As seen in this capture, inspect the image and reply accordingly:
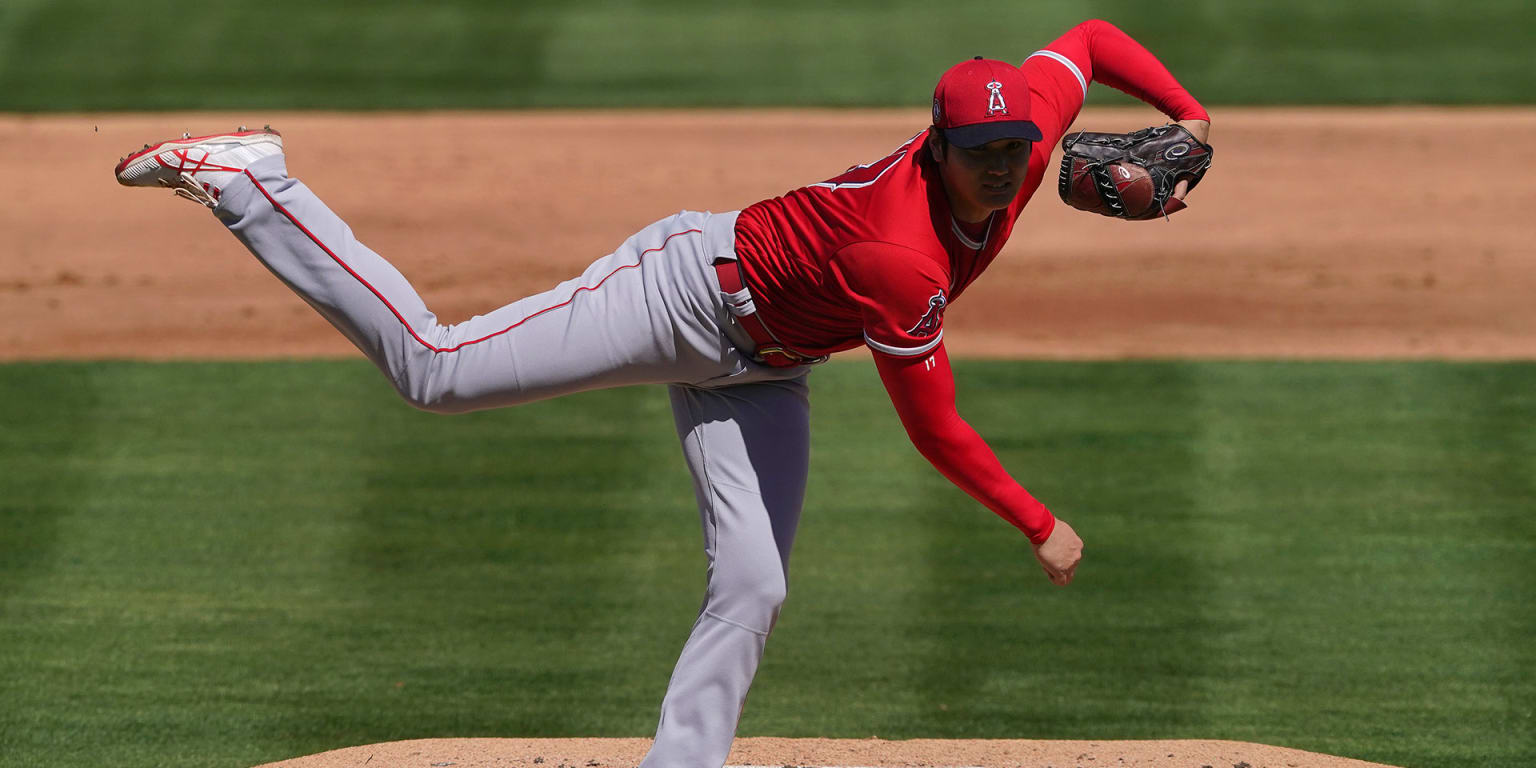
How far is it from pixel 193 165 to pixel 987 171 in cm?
194

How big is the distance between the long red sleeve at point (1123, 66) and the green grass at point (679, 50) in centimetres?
815

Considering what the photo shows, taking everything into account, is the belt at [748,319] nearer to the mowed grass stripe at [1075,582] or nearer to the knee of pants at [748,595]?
the knee of pants at [748,595]

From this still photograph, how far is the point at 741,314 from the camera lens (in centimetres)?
431

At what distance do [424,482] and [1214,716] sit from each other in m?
3.54

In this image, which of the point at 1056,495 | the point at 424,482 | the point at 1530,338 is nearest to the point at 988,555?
the point at 1056,495

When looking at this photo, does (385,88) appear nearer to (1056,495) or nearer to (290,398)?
(290,398)

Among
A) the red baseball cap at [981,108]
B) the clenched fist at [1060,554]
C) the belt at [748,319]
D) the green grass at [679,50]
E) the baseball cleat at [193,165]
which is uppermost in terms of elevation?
the red baseball cap at [981,108]

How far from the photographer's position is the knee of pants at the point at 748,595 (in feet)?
14.3

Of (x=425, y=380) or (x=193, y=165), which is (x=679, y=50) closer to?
(x=193, y=165)

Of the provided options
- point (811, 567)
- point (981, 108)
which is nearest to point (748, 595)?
point (981, 108)

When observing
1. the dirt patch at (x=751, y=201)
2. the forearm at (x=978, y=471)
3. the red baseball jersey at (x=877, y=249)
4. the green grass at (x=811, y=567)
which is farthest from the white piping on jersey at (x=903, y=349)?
the dirt patch at (x=751, y=201)

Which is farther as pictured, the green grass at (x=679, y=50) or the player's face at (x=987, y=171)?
the green grass at (x=679, y=50)

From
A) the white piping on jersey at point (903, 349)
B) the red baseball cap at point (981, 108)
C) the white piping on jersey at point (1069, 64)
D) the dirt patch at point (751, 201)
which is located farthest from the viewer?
the dirt patch at point (751, 201)

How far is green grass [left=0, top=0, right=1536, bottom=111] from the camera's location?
13.2 m
